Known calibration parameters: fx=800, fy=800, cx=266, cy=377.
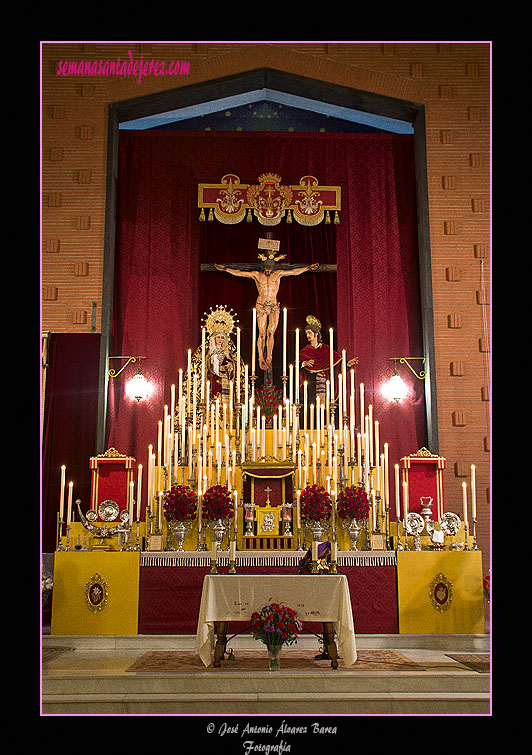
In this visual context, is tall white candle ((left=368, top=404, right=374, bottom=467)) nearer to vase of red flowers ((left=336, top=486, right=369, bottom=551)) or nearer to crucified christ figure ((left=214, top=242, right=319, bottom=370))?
vase of red flowers ((left=336, top=486, right=369, bottom=551))

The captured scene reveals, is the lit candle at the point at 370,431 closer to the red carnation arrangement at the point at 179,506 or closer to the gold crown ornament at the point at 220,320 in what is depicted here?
the red carnation arrangement at the point at 179,506

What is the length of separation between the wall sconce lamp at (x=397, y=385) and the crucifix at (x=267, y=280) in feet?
5.61

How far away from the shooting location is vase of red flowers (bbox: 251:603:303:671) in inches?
270

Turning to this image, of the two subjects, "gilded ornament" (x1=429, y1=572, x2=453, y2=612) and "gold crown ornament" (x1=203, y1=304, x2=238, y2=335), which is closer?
"gilded ornament" (x1=429, y1=572, x2=453, y2=612)

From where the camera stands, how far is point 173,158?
41.0ft

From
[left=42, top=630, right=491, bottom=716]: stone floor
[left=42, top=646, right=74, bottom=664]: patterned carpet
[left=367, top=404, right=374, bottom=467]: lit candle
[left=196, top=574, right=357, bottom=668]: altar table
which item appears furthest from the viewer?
[left=367, top=404, right=374, bottom=467]: lit candle

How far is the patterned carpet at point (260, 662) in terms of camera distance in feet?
23.3

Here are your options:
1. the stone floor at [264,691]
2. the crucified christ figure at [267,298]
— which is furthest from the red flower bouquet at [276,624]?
the crucified christ figure at [267,298]

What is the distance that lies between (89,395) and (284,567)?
424cm

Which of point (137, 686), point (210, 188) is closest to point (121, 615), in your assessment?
point (137, 686)

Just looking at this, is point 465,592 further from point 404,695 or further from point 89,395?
point 89,395

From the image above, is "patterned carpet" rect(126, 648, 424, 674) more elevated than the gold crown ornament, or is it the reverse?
the gold crown ornament

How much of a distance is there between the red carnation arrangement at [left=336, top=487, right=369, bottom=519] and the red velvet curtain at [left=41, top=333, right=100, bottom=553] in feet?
12.5

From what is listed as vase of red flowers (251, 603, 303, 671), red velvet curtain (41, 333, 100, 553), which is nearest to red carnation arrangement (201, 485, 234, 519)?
vase of red flowers (251, 603, 303, 671)
